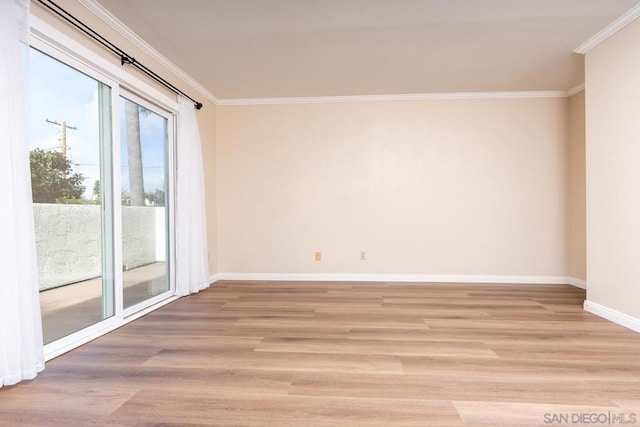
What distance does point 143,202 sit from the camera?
11.8ft

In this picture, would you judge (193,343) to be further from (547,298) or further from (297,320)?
(547,298)

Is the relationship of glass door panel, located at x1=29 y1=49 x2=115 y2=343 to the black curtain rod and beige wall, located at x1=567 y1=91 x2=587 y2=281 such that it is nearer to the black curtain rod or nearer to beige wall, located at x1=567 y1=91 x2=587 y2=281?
the black curtain rod

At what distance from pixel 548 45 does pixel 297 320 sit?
3.39 metres

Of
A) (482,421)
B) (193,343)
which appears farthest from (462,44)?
(193,343)

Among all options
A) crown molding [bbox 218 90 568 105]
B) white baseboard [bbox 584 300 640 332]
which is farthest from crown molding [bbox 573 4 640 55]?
white baseboard [bbox 584 300 640 332]

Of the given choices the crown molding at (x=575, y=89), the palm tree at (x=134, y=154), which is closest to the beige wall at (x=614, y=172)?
the crown molding at (x=575, y=89)

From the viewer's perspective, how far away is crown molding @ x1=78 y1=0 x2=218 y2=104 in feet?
8.95

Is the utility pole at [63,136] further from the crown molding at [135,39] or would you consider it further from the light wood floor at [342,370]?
the light wood floor at [342,370]

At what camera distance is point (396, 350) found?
8.11ft

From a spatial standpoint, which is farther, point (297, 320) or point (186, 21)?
point (297, 320)

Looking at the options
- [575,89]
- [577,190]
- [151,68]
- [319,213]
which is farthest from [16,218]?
[575,89]

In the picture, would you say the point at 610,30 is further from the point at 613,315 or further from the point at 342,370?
the point at 342,370

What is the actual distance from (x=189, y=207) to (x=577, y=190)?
4692 millimetres

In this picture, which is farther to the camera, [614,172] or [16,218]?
[614,172]
